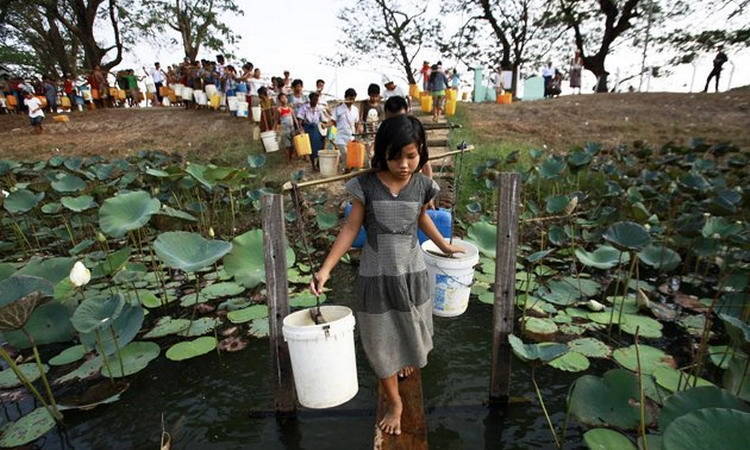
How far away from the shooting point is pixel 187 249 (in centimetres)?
311

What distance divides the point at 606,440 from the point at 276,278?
6.65 ft

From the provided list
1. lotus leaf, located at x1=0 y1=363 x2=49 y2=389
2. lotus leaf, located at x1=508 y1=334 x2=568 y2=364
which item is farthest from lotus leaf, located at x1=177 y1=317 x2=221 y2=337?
lotus leaf, located at x1=508 y1=334 x2=568 y2=364

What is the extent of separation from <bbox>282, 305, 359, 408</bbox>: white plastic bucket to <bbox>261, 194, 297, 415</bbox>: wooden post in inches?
9.7

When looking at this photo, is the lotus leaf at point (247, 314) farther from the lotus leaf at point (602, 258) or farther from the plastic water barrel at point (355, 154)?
the plastic water barrel at point (355, 154)

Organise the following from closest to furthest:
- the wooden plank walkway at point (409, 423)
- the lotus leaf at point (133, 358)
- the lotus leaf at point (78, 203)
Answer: the wooden plank walkway at point (409, 423)
the lotus leaf at point (133, 358)
the lotus leaf at point (78, 203)

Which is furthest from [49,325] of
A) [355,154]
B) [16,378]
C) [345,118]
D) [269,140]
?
[269,140]

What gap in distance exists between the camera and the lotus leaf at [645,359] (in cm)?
289

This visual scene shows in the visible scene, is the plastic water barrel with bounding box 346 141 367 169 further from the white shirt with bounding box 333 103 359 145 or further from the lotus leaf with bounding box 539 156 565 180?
the lotus leaf with bounding box 539 156 565 180

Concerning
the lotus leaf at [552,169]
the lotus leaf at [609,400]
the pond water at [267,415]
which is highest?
the lotus leaf at [552,169]

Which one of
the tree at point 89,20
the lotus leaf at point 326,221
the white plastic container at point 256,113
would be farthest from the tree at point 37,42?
the lotus leaf at point 326,221

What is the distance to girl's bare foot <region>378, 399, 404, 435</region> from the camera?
2314 millimetres

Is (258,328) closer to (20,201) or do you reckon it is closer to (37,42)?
(20,201)

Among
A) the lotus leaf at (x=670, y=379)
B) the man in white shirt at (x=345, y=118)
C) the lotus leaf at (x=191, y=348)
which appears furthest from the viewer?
the man in white shirt at (x=345, y=118)

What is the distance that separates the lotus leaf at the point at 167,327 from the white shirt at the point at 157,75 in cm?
1680
